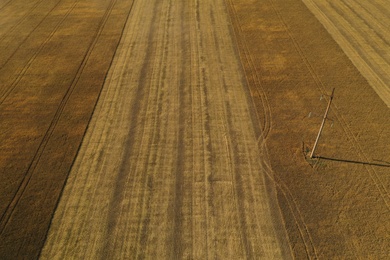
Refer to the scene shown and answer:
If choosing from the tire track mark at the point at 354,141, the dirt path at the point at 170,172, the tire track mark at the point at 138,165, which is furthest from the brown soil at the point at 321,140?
the tire track mark at the point at 138,165

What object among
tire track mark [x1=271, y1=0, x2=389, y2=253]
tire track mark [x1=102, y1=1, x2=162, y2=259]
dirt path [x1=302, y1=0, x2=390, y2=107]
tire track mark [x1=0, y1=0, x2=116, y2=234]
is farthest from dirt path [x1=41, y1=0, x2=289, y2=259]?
dirt path [x1=302, y1=0, x2=390, y2=107]

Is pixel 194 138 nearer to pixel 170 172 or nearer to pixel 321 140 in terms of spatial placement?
pixel 170 172

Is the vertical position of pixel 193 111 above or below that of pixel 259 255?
above

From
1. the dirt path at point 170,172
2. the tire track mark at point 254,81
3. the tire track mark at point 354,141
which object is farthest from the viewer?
the tire track mark at point 254,81

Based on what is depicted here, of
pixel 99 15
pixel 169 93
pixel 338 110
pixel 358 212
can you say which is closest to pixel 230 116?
pixel 169 93

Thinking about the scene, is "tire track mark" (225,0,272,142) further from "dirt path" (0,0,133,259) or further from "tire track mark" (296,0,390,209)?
"dirt path" (0,0,133,259)

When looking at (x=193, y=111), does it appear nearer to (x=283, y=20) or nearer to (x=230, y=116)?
(x=230, y=116)

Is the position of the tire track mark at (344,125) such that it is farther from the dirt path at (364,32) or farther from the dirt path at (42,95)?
the dirt path at (42,95)
